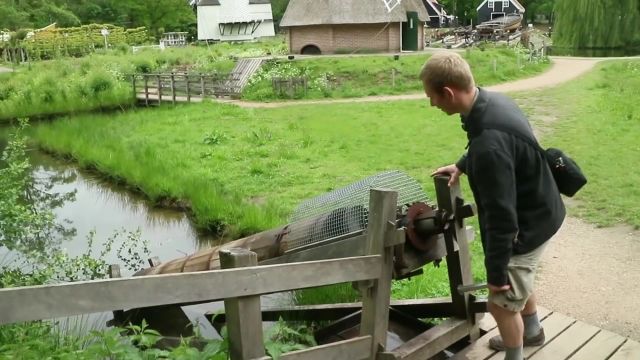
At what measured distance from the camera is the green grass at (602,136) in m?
8.41

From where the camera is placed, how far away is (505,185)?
3.00 metres

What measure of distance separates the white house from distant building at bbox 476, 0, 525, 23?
766 inches

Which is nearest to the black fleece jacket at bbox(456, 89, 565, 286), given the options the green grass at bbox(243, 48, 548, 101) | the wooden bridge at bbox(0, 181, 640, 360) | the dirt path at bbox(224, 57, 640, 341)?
the wooden bridge at bbox(0, 181, 640, 360)

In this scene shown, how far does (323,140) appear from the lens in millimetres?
14875

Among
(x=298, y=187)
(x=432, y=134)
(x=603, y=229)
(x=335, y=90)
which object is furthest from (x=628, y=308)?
(x=335, y=90)

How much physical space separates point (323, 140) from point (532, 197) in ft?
38.6

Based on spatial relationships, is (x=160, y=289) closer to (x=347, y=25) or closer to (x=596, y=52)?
(x=347, y=25)

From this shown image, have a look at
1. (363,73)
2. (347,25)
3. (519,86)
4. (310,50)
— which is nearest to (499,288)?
(519,86)

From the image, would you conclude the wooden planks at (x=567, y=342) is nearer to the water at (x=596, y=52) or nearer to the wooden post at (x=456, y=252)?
the wooden post at (x=456, y=252)

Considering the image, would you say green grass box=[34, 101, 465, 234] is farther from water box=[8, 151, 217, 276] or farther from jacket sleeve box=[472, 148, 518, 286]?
jacket sleeve box=[472, 148, 518, 286]

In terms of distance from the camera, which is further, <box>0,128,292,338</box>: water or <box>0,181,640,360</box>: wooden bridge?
<box>0,128,292,338</box>: water

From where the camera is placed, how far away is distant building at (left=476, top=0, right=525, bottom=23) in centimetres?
5750

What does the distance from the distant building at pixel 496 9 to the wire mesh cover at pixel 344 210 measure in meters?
56.7

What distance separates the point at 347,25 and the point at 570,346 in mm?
29575
